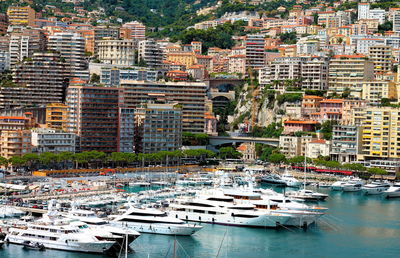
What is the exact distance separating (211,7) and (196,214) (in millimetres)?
110747

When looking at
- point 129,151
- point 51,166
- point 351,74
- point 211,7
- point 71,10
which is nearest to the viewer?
point 51,166

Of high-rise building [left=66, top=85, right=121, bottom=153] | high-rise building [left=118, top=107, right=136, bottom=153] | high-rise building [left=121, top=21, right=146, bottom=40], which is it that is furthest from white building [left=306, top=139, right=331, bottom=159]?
high-rise building [left=121, top=21, right=146, bottom=40]

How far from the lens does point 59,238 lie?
181 feet

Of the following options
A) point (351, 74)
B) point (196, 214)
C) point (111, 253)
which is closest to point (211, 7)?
point (351, 74)

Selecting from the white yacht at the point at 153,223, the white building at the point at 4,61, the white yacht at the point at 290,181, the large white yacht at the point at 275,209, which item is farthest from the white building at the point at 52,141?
the white yacht at the point at 153,223

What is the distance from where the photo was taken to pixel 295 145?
340 feet

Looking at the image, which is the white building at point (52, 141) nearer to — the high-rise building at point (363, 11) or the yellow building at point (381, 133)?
the yellow building at point (381, 133)

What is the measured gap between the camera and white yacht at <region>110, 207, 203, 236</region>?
60.5 metres

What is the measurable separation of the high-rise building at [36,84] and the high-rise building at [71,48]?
5420 millimetres

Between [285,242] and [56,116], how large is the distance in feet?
144

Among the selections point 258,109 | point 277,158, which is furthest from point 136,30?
point 277,158

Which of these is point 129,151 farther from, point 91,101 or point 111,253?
point 111,253

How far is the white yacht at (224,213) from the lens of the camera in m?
65.3

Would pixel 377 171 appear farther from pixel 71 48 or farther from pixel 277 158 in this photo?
pixel 71 48
